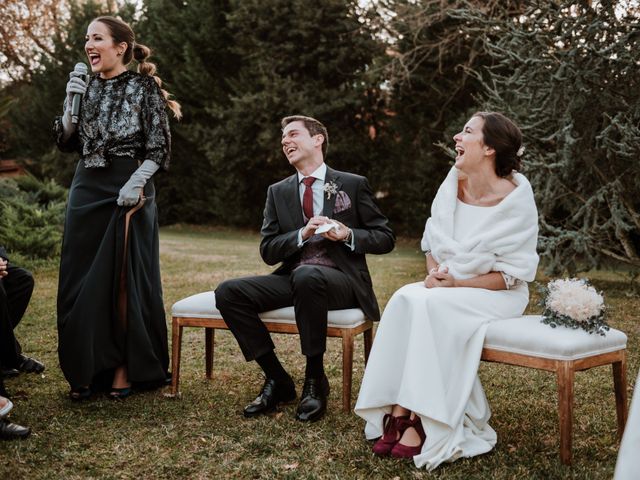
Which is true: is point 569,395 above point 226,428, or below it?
above

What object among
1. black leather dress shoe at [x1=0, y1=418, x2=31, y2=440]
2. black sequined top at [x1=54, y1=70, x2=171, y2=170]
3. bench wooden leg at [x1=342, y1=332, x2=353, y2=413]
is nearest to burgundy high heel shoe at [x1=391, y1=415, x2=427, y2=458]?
bench wooden leg at [x1=342, y1=332, x2=353, y2=413]

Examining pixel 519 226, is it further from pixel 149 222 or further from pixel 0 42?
pixel 0 42

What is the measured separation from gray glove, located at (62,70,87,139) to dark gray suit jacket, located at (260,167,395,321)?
1340mm

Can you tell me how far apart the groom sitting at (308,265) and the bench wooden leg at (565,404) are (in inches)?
50.7

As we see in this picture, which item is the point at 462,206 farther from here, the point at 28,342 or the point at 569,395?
the point at 28,342

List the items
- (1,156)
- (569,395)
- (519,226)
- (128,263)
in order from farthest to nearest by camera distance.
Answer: (1,156)
(128,263)
(519,226)
(569,395)

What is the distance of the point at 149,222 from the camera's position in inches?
175

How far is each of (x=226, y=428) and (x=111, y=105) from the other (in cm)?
214

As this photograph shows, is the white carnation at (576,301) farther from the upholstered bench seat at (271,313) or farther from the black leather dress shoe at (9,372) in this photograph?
the black leather dress shoe at (9,372)

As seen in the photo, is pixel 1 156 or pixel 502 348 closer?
pixel 502 348

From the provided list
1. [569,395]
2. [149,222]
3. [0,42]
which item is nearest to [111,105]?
[149,222]

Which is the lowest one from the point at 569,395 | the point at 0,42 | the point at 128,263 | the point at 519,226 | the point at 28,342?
the point at 28,342

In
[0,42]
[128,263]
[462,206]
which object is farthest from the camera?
[0,42]

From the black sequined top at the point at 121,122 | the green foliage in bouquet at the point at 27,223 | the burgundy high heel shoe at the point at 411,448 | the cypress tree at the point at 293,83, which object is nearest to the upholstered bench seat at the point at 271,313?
the burgundy high heel shoe at the point at 411,448
